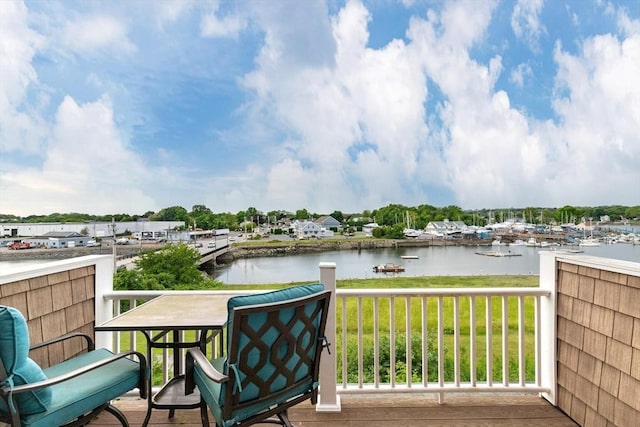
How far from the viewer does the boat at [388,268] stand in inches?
300

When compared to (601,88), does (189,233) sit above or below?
below

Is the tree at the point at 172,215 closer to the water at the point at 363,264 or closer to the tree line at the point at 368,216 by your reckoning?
the tree line at the point at 368,216

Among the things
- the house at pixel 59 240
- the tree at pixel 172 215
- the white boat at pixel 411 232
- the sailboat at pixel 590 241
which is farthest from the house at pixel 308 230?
the sailboat at pixel 590 241

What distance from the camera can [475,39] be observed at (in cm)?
800

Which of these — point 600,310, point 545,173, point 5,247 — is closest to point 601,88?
point 545,173

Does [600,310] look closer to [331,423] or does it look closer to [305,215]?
[331,423]

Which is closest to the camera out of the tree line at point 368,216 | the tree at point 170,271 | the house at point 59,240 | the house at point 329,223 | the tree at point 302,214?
the house at point 59,240

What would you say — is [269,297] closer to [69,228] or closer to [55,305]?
[55,305]

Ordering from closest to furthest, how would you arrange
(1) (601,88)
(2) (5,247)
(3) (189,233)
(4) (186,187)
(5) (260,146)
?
(2) (5,247) → (1) (601,88) → (3) (189,233) → (4) (186,187) → (5) (260,146)

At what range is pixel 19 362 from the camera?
63.1 inches

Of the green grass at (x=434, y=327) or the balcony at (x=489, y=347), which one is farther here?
the green grass at (x=434, y=327)

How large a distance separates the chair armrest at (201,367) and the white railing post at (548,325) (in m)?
2.45

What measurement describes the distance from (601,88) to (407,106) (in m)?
3.70

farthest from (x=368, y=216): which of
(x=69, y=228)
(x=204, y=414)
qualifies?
(x=204, y=414)
